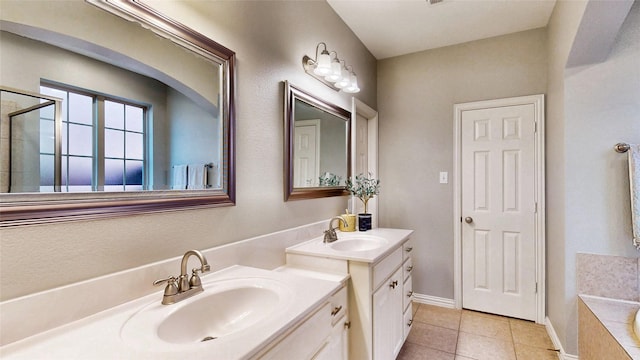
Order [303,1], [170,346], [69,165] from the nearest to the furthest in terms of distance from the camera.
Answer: [170,346] < [69,165] < [303,1]

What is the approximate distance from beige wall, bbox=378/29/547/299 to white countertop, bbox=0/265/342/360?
2226 mm

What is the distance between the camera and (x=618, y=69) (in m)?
1.77

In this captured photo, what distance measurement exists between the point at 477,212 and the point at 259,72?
7.52 ft

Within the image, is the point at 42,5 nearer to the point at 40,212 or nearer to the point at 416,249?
the point at 40,212

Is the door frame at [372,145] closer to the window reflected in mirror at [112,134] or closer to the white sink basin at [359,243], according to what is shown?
the white sink basin at [359,243]

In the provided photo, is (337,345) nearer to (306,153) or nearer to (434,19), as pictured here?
(306,153)

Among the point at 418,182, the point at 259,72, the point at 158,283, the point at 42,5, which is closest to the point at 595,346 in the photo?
the point at 418,182

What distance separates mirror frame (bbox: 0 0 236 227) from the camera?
2.48 feet

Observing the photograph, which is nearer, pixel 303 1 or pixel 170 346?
pixel 170 346

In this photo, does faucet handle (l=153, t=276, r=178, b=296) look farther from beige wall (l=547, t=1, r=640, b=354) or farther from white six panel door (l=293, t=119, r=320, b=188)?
beige wall (l=547, t=1, r=640, b=354)

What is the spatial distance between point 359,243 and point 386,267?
1.30 ft

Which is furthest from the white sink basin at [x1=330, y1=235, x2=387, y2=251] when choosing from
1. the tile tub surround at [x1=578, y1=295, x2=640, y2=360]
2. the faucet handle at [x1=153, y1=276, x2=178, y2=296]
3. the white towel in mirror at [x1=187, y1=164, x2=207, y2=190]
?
the tile tub surround at [x1=578, y1=295, x2=640, y2=360]

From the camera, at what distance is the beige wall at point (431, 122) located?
266 centimetres

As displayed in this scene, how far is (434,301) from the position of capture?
288 cm
